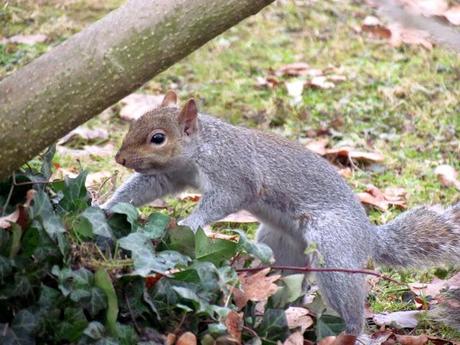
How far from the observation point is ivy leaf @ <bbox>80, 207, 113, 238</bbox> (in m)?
2.66

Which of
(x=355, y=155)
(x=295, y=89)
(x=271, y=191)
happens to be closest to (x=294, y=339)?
(x=271, y=191)

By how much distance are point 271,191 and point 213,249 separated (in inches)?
33.0

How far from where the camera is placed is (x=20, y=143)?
99.9 inches

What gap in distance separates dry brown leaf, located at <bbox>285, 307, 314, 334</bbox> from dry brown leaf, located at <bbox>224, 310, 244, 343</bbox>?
23 cm

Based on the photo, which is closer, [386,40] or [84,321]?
[84,321]

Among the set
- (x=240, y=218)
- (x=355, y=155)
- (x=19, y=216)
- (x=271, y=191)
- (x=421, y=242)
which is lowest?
(x=355, y=155)

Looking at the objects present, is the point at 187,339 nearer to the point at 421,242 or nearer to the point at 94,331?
the point at 94,331

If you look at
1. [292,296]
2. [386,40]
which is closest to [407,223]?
[292,296]

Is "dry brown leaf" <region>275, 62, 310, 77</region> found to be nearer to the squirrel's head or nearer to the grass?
the grass

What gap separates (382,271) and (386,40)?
3.18m

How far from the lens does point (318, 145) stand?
5250 mm

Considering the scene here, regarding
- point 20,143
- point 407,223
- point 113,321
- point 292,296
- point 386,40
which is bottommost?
point 386,40

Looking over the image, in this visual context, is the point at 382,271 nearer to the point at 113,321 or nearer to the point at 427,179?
the point at 427,179

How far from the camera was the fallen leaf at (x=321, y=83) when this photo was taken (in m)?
6.05
